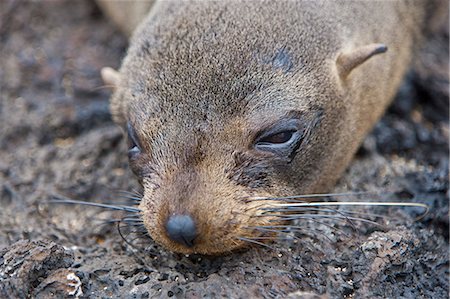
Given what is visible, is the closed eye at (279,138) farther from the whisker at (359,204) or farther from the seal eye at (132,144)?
the seal eye at (132,144)

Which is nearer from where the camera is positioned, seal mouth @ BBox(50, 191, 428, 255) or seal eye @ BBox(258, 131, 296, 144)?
seal mouth @ BBox(50, 191, 428, 255)

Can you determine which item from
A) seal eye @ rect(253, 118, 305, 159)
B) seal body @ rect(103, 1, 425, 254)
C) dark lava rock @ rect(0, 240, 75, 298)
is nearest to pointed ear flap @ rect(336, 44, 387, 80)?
seal body @ rect(103, 1, 425, 254)

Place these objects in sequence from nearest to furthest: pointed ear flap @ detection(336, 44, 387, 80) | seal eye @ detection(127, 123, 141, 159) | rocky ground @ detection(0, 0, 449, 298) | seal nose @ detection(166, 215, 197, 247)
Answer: seal nose @ detection(166, 215, 197, 247) → rocky ground @ detection(0, 0, 449, 298) → seal eye @ detection(127, 123, 141, 159) → pointed ear flap @ detection(336, 44, 387, 80)

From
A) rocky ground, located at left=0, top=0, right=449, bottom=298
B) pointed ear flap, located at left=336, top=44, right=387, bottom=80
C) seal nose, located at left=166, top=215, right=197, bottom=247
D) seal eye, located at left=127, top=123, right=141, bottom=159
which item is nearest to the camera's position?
seal nose, located at left=166, top=215, right=197, bottom=247

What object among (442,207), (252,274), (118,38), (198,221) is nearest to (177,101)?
(198,221)

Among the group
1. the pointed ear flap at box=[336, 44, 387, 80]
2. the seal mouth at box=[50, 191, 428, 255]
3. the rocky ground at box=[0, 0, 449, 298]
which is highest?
the pointed ear flap at box=[336, 44, 387, 80]

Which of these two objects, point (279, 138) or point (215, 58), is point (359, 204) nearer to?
point (279, 138)

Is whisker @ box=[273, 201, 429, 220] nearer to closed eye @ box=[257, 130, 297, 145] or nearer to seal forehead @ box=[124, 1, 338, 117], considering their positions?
closed eye @ box=[257, 130, 297, 145]

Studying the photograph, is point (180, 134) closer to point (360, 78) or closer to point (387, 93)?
point (360, 78)

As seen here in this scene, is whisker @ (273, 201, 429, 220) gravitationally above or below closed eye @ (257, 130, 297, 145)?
below
